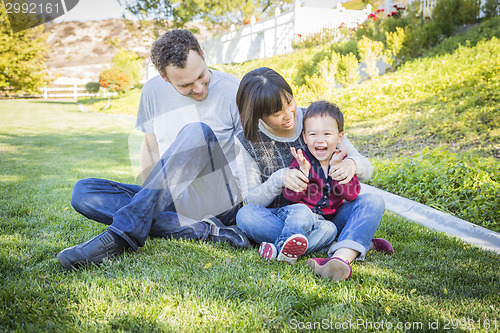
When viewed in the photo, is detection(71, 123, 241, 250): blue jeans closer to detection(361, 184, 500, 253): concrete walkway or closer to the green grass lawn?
the green grass lawn

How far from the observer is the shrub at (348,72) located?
10188mm

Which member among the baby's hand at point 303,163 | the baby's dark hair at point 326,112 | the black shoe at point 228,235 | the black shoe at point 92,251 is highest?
the baby's dark hair at point 326,112

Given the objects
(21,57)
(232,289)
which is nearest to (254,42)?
(21,57)

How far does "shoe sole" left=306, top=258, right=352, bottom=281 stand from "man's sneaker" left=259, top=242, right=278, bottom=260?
0.31 m

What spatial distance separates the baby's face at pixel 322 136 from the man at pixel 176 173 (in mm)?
619

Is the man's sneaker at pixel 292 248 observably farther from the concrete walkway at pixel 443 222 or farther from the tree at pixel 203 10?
the tree at pixel 203 10

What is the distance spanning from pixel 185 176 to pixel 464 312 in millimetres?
1637

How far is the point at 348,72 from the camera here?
1035cm

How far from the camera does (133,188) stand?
268cm

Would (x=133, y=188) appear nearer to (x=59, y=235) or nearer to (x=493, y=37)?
(x=59, y=235)

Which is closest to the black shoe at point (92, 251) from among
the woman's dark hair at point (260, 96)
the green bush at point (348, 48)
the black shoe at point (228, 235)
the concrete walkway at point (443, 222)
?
the black shoe at point (228, 235)

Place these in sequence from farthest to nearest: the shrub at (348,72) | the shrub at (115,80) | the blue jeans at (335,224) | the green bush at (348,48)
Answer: the shrub at (115,80) → the green bush at (348,48) → the shrub at (348,72) → the blue jeans at (335,224)

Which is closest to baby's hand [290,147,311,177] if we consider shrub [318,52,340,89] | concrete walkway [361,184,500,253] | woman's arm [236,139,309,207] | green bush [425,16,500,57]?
woman's arm [236,139,309,207]

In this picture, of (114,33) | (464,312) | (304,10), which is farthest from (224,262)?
(114,33)
